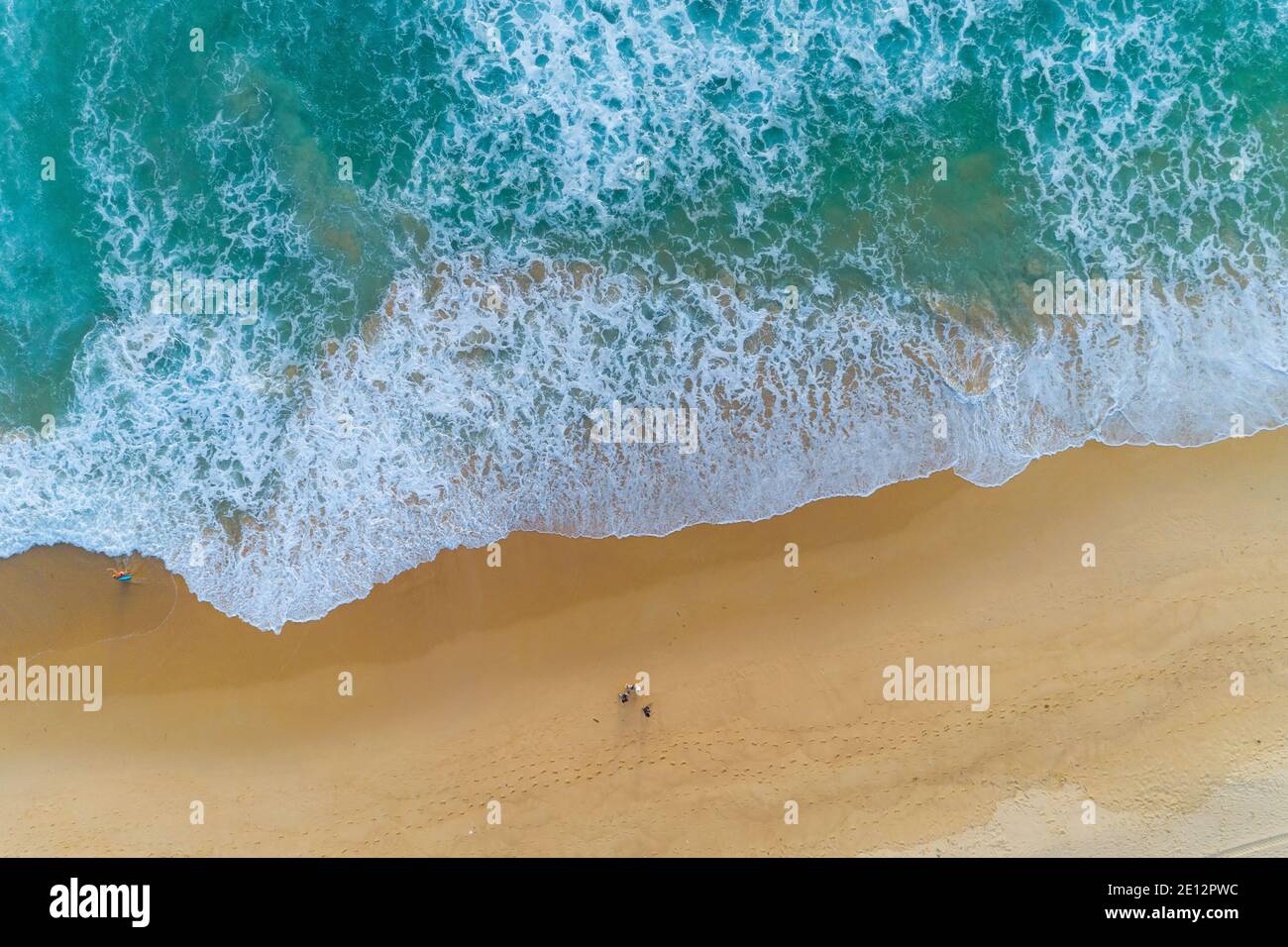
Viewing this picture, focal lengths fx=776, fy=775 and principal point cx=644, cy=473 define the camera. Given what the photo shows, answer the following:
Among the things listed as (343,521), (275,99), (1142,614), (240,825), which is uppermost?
(275,99)

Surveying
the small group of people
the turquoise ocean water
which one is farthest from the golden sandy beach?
the turquoise ocean water

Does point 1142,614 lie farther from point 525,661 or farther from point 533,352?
point 533,352

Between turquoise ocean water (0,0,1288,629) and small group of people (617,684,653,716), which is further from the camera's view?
turquoise ocean water (0,0,1288,629)

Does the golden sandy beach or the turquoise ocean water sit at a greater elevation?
the turquoise ocean water

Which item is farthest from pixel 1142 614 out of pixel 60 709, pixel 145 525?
pixel 60 709

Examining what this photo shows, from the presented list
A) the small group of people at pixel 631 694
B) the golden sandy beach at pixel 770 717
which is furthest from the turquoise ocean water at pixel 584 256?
the small group of people at pixel 631 694

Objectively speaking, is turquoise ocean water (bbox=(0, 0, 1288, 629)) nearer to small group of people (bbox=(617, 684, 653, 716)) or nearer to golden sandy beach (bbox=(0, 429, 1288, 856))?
golden sandy beach (bbox=(0, 429, 1288, 856))
